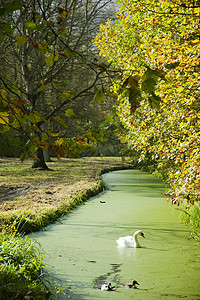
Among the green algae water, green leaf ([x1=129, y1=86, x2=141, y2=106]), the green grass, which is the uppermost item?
green leaf ([x1=129, y1=86, x2=141, y2=106])

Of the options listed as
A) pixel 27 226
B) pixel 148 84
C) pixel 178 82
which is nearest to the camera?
pixel 148 84

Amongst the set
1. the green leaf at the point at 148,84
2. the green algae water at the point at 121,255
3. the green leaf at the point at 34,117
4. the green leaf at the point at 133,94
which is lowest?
the green algae water at the point at 121,255

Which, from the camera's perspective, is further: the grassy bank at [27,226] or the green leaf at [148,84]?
the grassy bank at [27,226]

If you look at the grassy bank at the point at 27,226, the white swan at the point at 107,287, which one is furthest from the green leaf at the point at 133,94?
the white swan at the point at 107,287

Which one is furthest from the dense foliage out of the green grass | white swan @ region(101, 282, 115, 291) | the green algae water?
the green grass

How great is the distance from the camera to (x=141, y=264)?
173 inches

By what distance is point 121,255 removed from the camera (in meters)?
4.77

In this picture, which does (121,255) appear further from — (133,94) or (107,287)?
(133,94)

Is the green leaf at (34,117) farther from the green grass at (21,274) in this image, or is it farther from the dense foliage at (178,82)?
the dense foliage at (178,82)

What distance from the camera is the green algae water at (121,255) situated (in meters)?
3.61

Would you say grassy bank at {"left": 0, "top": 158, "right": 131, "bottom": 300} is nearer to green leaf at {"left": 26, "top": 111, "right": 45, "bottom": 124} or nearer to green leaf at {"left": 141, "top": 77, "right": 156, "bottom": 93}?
green leaf at {"left": 26, "top": 111, "right": 45, "bottom": 124}

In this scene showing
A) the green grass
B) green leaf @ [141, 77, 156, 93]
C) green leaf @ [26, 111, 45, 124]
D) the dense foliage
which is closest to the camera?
green leaf @ [141, 77, 156, 93]

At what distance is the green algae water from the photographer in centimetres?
361

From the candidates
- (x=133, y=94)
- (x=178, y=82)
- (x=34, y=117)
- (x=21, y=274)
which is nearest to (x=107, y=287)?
(x=21, y=274)
